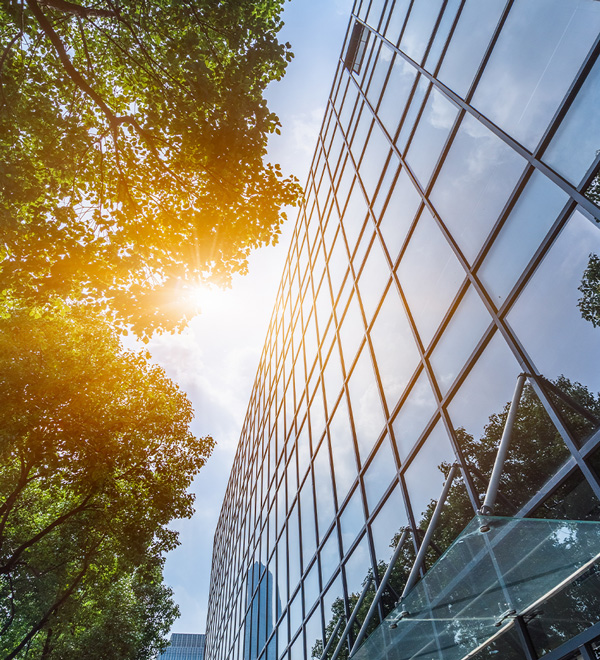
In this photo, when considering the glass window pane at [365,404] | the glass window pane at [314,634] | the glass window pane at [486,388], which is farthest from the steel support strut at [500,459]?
the glass window pane at [314,634]

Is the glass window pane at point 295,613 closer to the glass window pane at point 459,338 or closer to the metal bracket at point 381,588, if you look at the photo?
the metal bracket at point 381,588

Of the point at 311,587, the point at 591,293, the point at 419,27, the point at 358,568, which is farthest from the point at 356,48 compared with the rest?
the point at 311,587

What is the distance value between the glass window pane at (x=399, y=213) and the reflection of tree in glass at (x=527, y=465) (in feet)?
13.4

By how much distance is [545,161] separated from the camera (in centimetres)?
443

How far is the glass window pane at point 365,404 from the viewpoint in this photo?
7.94m

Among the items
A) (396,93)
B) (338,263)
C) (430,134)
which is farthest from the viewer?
(338,263)

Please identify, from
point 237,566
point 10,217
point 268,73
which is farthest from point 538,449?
point 237,566

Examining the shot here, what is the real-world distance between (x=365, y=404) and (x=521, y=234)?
479 centimetres

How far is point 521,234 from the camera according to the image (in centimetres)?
471

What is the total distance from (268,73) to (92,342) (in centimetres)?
938

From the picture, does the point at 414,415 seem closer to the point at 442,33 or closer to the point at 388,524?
the point at 388,524

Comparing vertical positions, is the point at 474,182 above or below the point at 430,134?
below

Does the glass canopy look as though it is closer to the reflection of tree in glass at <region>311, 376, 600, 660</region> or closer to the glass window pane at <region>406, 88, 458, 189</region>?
the reflection of tree in glass at <region>311, 376, 600, 660</region>

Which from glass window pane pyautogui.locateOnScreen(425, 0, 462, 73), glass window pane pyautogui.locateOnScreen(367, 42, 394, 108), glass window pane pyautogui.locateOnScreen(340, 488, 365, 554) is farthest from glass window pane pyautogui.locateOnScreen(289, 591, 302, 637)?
glass window pane pyautogui.locateOnScreen(367, 42, 394, 108)
